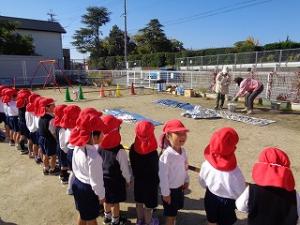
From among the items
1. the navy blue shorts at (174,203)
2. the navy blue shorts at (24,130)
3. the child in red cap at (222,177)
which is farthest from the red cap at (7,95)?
the child in red cap at (222,177)

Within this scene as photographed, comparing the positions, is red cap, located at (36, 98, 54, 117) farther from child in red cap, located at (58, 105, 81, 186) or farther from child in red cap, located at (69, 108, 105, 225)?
child in red cap, located at (69, 108, 105, 225)

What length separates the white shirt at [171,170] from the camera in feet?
10.7

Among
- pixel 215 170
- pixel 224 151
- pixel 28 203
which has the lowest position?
pixel 28 203

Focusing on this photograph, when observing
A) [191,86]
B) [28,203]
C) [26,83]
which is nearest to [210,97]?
[191,86]

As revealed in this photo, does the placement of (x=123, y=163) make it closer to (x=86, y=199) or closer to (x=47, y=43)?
(x=86, y=199)

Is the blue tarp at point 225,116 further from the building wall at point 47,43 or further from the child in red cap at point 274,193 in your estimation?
the building wall at point 47,43

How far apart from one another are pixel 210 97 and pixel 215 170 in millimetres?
13094

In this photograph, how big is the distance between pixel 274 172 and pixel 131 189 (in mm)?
2947

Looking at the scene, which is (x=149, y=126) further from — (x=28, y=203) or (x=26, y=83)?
(x=26, y=83)

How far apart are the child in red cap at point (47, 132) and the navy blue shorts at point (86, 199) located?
2337 millimetres

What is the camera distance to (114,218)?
12.6ft

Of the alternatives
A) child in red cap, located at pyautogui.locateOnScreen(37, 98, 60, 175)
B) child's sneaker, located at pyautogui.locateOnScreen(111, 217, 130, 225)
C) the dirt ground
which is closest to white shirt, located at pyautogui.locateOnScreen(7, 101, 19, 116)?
the dirt ground

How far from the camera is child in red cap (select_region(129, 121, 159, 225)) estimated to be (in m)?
3.49

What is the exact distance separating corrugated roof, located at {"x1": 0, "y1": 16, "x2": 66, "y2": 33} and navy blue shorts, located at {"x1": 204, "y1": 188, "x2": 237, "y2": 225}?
126 feet
